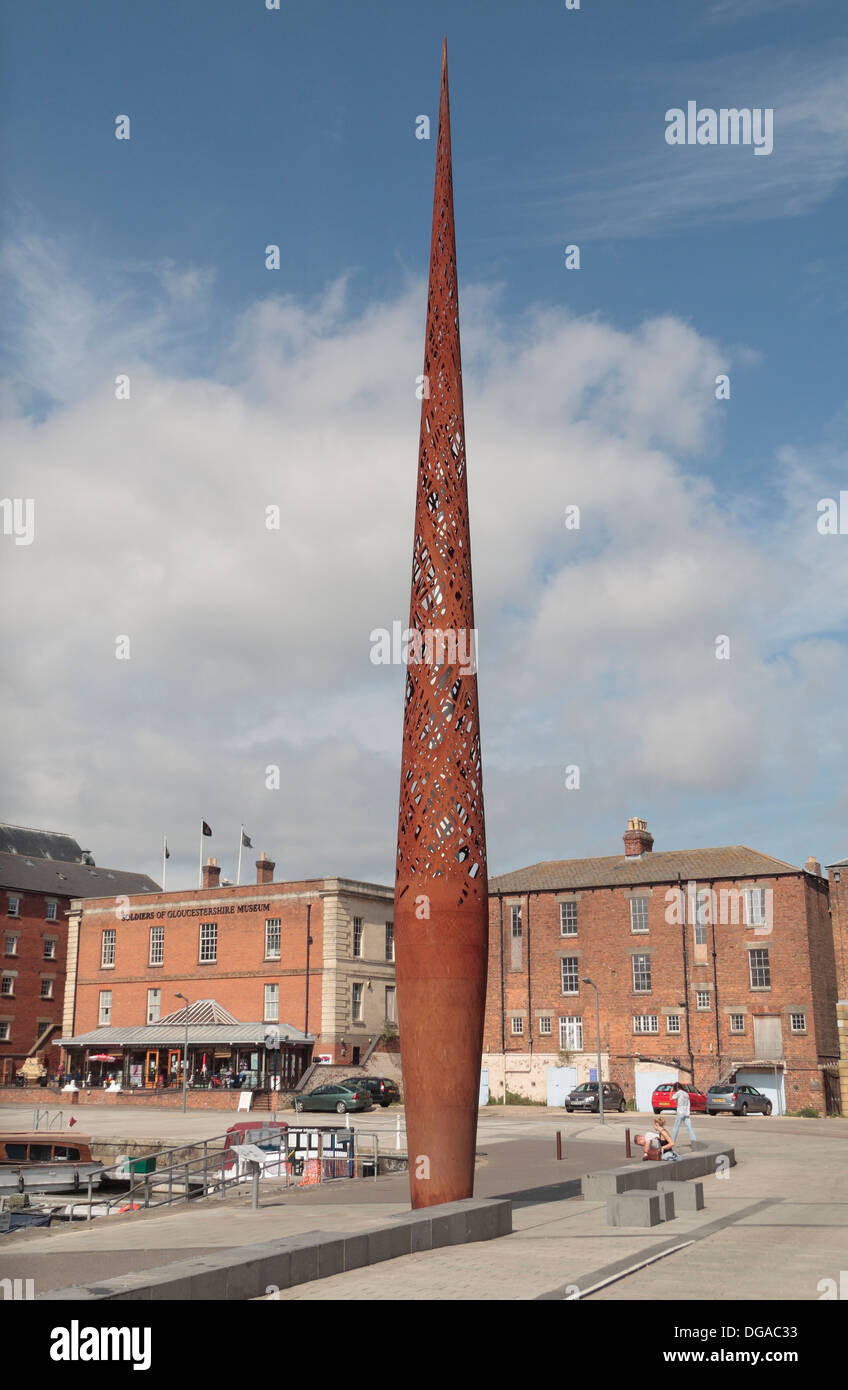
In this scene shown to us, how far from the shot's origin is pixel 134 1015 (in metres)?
64.4

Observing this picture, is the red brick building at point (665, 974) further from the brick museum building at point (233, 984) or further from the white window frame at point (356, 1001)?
the brick museum building at point (233, 984)

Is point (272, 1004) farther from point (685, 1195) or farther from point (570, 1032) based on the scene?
point (685, 1195)

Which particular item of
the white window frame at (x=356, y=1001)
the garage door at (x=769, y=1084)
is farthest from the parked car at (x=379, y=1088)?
the garage door at (x=769, y=1084)

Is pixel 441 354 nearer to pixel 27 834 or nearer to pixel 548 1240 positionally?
pixel 548 1240

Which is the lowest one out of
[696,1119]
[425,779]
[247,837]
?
[696,1119]

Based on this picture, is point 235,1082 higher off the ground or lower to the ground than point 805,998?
lower

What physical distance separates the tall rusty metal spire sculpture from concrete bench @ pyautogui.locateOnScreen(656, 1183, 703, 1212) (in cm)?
316

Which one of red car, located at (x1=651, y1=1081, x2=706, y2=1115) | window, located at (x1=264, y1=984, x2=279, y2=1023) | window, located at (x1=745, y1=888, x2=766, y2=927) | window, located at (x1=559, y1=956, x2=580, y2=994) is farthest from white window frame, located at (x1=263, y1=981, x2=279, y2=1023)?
window, located at (x1=745, y1=888, x2=766, y2=927)

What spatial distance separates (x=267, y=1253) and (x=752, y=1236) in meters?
7.01

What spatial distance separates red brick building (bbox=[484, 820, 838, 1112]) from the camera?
52.0 m

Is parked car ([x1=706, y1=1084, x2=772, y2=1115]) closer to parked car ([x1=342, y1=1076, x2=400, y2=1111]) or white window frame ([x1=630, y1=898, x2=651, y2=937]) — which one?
white window frame ([x1=630, y1=898, x2=651, y2=937])

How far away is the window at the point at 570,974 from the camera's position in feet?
188
